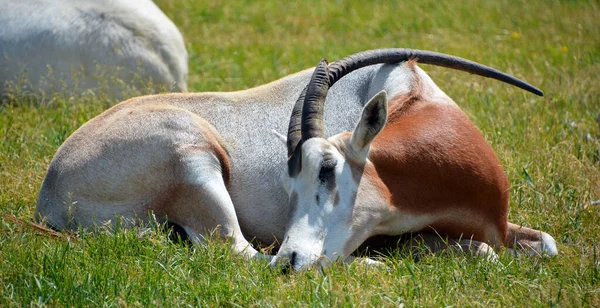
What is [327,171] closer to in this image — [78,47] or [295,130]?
[295,130]

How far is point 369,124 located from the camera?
4.69m

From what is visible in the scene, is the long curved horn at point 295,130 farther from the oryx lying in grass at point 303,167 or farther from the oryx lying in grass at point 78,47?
the oryx lying in grass at point 78,47

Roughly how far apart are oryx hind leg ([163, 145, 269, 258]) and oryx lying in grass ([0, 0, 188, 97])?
279cm

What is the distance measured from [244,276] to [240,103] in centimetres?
181

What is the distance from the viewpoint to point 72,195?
17.6 feet

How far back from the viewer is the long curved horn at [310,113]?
4824mm

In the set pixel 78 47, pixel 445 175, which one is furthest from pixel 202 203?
pixel 78 47

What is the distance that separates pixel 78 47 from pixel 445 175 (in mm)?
4496

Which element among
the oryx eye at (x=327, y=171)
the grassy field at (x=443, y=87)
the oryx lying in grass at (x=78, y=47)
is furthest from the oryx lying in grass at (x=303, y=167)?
the oryx lying in grass at (x=78, y=47)

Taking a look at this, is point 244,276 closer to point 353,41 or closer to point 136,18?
point 136,18

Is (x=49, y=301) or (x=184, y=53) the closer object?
(x=49, y=301)

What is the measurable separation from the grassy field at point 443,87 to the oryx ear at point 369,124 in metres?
0.70

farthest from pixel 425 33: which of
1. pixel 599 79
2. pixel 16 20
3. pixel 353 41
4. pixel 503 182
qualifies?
pixel 503 182

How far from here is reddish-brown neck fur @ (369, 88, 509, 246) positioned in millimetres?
4855
